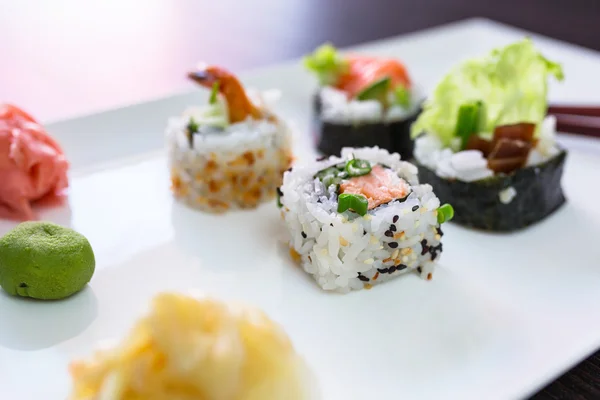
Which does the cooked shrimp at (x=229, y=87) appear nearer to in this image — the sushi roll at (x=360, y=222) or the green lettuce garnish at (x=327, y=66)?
the sushi roll at (x=360, y=222)

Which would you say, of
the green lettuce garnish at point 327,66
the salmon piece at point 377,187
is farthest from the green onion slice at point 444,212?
the green lettuce garnish at point 327,66

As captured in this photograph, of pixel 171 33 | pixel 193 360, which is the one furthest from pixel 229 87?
pixel 171 33

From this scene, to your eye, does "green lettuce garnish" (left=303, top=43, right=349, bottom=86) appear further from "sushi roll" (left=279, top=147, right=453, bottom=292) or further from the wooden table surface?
"sushi roll" (left=279, top=147, right=453, bottom=292)

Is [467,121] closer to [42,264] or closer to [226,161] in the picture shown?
[226,161]

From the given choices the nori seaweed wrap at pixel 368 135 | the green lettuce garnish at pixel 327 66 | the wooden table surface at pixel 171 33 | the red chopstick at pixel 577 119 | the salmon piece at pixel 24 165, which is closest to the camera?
the salmon piece at pixel 24 165

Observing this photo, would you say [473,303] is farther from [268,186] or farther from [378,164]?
[268,186]

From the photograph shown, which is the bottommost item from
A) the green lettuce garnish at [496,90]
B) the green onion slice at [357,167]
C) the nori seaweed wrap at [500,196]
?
the nori seaweed wrap at [500,196]

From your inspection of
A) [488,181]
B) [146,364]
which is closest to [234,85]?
[488,181]
